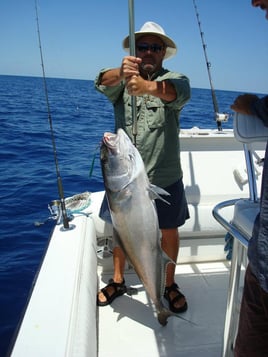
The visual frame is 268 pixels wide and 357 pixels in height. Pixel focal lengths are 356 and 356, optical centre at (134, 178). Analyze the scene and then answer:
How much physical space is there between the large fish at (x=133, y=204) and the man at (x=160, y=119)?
0.49m

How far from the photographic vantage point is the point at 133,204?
2.09m

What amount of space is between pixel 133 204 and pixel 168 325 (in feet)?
3.79

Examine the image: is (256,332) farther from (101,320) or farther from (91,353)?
(101,320)

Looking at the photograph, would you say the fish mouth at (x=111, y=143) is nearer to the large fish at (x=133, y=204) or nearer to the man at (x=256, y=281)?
the large fish at (x=133, y=204)

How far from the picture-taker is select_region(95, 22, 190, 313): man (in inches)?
95.8

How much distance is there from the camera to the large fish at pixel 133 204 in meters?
2.03

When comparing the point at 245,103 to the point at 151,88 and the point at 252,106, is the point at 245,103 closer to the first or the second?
the point at 252,106

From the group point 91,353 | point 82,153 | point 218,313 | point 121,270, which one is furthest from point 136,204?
point 82,153

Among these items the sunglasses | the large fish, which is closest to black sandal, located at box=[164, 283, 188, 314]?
the large fish

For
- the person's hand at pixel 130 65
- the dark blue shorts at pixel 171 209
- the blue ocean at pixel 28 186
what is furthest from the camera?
the blue ocean at pixel 28 186

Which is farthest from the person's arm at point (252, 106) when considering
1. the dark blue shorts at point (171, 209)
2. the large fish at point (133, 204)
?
the dark blue shorts at point (171, 209)

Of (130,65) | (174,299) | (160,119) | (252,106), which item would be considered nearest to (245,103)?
(252,106)

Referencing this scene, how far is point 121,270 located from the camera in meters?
3.03

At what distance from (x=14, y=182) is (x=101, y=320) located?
206 inches
